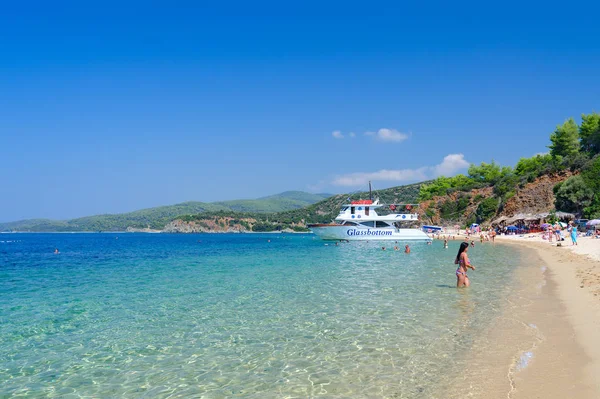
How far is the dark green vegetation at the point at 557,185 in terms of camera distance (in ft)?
197

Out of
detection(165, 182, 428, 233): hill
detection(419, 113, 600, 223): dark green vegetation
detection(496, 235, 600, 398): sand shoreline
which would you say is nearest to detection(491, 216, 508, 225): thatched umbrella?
detection(419, 113, 600, 223): dark green vegetation

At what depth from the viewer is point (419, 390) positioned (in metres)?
6.32

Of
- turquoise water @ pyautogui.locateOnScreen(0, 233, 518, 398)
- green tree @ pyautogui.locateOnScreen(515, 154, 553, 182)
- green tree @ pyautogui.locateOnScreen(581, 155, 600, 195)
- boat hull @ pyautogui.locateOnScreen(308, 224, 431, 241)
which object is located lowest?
turquoise water @ pyautogui.locateOnScreen(0, 233, 518, 398)

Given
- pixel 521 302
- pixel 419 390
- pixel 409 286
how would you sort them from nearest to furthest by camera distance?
pixel 419 390 → pixel 521 302 → pixel 409 286

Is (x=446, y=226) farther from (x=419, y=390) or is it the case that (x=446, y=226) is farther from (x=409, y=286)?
(x=419, y=390)

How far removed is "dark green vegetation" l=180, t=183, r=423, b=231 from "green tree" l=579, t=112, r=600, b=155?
63.8 metres

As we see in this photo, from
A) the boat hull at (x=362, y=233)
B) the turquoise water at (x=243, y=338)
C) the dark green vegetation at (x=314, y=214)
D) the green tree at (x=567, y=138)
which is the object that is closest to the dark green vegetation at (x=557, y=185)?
the green tree at (x=567, y=138)

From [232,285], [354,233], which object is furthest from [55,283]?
[354,233]

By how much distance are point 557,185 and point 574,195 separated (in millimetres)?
6307

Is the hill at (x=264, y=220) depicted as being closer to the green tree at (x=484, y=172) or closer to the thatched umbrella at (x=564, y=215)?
the green tree at (x=484, y=172)

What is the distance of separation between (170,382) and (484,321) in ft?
24.0

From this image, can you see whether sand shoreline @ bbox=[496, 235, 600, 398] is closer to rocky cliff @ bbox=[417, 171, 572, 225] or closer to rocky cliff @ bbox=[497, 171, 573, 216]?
rocky cliff @ bbox=[497, 171, 573, 216]

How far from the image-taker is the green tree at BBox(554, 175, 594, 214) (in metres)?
59.0

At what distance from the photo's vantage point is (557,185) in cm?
6612
